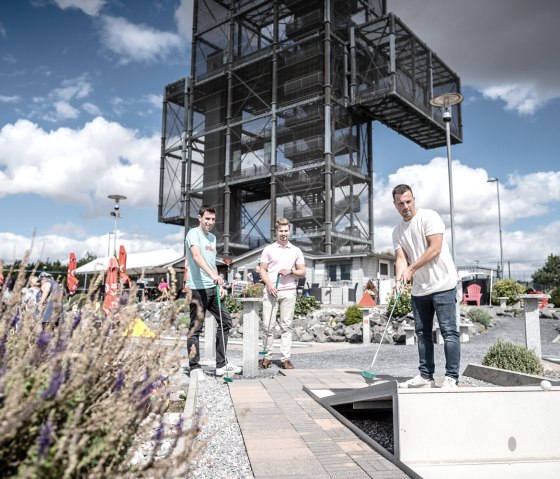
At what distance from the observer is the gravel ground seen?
2887 mm

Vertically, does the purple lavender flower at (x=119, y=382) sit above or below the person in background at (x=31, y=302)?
below

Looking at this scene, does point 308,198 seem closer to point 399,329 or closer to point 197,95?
point 197,95

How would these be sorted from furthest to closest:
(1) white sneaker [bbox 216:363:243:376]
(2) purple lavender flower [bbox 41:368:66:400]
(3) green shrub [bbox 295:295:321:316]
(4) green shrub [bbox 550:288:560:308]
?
(4) green shrub [bbox 550:288:560:308] → (3) green shrub [bbox 295:295:321:316] → (1) white sneaker [bbox 216:363:243:376] → (2) purple lavender flower [bbox 41:368:66:400]

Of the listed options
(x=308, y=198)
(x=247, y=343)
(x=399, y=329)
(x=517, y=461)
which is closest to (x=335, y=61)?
(x=308, y=198)

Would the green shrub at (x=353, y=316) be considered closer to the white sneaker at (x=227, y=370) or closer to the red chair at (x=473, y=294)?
the white sneaker at (x=227, y=370)

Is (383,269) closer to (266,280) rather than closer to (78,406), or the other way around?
(266,280)

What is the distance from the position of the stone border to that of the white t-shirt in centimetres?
154

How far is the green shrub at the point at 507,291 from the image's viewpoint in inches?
910

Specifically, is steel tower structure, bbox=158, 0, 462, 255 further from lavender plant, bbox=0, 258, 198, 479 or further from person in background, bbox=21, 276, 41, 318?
lavender plant, bbox=0, 258, 198, 479

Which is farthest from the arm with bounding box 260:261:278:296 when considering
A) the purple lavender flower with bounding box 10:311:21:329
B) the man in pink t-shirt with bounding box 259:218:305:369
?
the purple lavender flower with bounding box 10:311:21:329

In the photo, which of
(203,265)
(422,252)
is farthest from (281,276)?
(422,252)

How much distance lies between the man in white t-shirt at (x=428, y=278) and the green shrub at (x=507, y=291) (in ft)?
66.6

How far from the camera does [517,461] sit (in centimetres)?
300

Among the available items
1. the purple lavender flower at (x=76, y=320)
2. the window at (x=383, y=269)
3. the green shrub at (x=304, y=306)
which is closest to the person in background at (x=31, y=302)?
the purple lavender flower at (x=76, y=320)
